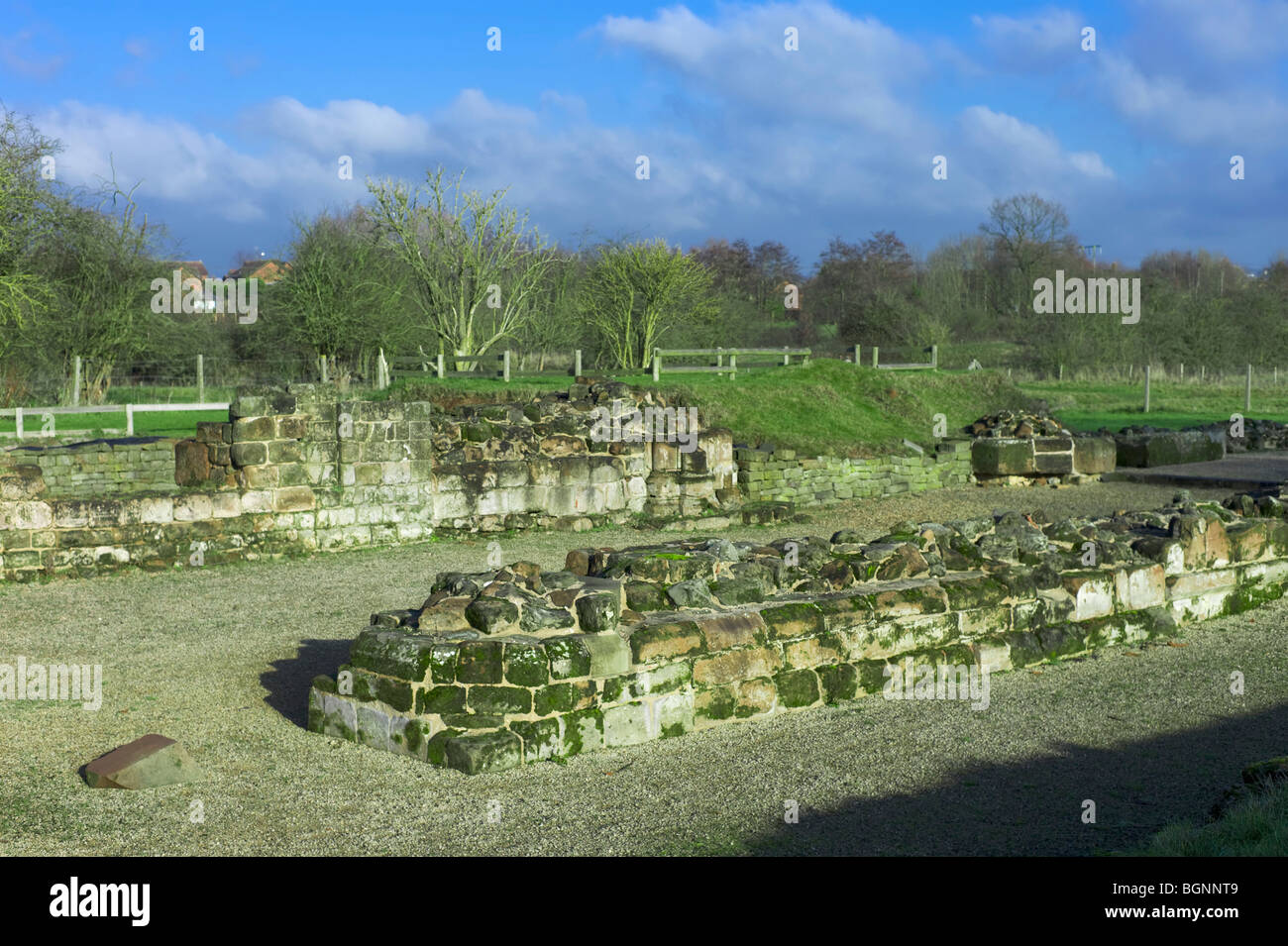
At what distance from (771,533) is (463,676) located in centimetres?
844

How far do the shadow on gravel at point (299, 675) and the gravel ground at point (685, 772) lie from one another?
2 centimetres

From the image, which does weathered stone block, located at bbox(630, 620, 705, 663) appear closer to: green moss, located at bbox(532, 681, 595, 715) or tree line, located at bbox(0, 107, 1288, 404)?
green moss, located at bbox(532, 681, 595, 715)

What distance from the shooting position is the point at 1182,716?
632 cm

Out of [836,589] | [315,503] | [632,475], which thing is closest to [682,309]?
[632,475]

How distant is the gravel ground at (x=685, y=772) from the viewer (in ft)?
15.3

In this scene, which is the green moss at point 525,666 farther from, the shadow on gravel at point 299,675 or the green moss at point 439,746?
the shadow on gravel at point 299,675

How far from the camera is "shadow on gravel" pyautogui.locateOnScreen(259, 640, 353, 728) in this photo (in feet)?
21.7

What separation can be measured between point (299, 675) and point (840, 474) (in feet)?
36.7

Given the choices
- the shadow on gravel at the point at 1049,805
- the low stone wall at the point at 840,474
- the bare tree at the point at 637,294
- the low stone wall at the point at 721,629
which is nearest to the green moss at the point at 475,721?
the low stone wall at the point at 721,629

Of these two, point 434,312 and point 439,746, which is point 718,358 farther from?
point 439,746

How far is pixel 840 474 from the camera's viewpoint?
17219 millimetres

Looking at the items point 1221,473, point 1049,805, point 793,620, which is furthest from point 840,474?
point 1049,805

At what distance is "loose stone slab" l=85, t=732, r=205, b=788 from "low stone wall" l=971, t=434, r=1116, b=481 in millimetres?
15510
